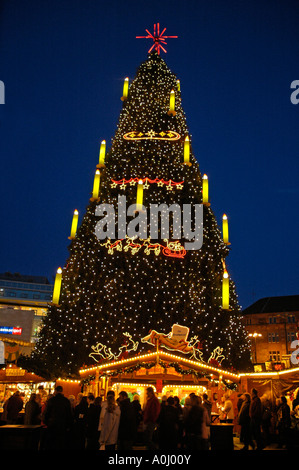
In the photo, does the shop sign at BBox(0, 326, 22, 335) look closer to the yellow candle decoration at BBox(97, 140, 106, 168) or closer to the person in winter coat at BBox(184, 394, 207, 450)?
the yellow candle decoration at BBox(97, 140, 106, 168)

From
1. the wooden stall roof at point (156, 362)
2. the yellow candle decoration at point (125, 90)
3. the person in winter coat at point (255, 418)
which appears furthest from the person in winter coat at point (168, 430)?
the yellow candle decoration at point (125, 90)

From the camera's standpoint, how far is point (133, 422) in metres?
8.34

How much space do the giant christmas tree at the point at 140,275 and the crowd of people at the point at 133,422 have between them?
6.89m

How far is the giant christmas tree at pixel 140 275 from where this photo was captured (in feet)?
60.6

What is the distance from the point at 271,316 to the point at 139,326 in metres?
44.0

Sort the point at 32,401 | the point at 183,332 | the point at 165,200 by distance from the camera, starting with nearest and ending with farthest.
Result: the point at 32,401 → the point at 183,332 → the point at 165,200

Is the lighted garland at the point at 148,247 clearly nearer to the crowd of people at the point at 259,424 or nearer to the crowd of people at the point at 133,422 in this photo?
the crowd of people at the point at 133,422

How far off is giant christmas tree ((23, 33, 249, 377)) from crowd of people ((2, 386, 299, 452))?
689 cm

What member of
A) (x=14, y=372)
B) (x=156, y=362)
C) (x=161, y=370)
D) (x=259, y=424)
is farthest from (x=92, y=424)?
(x=14, y=372)

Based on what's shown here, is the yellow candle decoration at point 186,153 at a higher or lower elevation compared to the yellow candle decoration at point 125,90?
lower

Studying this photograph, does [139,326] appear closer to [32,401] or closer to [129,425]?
→ [32,401]

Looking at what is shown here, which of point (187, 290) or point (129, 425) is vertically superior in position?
point (187, 290)

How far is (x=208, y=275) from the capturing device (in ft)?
66.7
